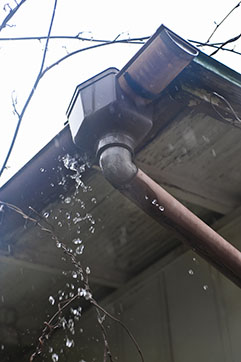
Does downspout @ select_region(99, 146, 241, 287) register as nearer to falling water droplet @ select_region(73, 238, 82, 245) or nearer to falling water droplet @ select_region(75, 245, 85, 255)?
falling water droplet @ select_region(73, 238, 82, 245)

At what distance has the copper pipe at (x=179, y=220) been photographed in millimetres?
1917

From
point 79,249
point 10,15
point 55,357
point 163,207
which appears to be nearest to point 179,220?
point 163,207

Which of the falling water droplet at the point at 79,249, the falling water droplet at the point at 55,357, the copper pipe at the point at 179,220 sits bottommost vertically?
the copper pipe at the point at 179,220

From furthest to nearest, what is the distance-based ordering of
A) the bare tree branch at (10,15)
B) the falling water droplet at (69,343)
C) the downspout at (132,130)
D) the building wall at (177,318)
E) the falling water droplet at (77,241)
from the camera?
the falling water droplet at (69,343) → the falling water droplet at (77,241) → the building wall at (177,318) → the bare tree branch at (10,15) → the downspout at (132,130)

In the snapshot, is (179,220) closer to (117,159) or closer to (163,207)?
(163,207)

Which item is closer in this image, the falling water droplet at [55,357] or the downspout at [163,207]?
the downspout at [163,207]

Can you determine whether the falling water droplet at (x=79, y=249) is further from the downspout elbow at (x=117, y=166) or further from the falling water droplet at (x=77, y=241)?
the downspout elbow at (x=117, y=166)

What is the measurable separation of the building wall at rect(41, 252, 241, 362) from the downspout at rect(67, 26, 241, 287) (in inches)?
34.0

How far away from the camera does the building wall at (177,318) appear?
276 cm

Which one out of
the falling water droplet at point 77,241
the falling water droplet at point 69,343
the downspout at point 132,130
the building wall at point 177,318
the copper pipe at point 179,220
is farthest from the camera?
the falling water droplet at point 69,343

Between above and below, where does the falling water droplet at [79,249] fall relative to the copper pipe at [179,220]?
above

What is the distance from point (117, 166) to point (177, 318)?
1.62 meters

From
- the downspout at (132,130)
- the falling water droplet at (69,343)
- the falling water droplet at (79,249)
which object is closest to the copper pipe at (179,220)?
the downspout at (132,130)

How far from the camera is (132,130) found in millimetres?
1935
